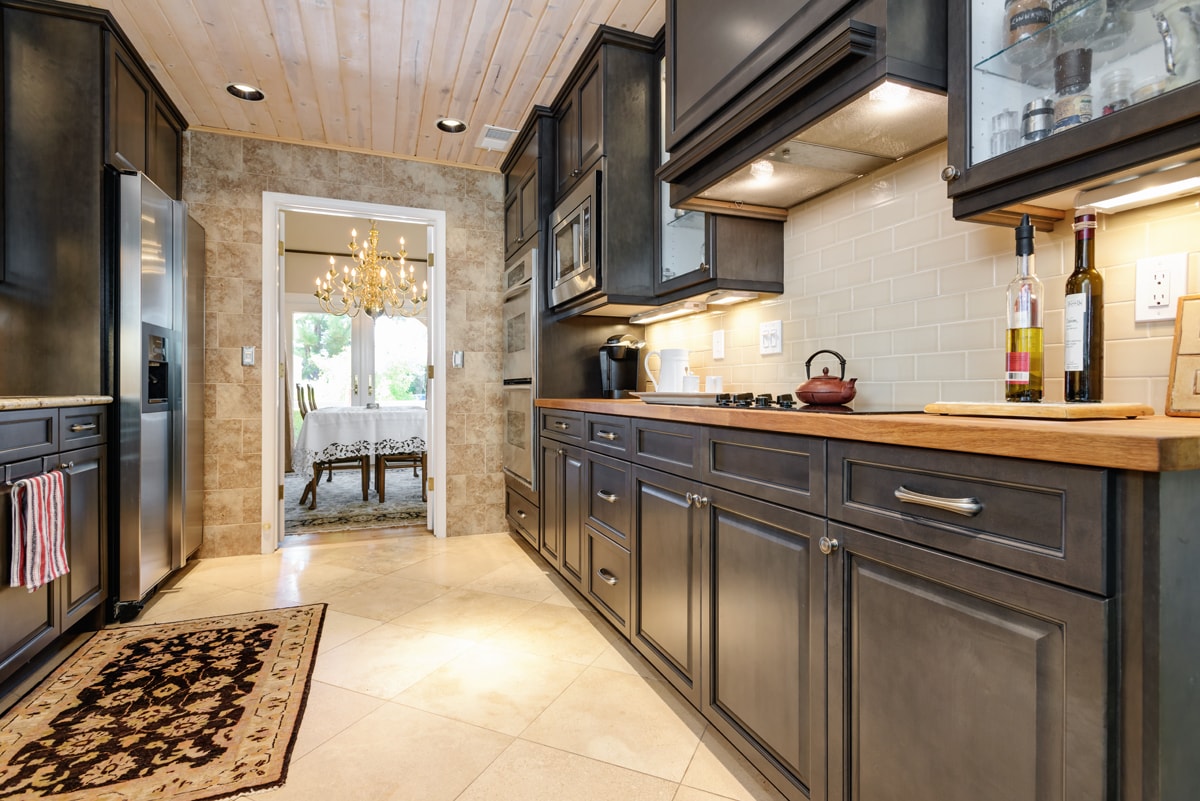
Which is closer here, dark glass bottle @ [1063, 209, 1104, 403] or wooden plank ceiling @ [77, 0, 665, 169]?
dark glass bottle @ [1063, 209, 1104, 403]

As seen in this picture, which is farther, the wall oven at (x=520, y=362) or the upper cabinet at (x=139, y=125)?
the wall oven at (x=520, y=362)

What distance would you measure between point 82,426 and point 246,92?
6.10 ft

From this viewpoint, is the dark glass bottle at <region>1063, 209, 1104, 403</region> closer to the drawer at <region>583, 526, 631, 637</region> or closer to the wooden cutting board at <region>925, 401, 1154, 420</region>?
the wooden cutting board at <region>925, 401, 1154, 420</region>

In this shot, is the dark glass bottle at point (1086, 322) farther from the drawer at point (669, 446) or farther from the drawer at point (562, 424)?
the drawer at point (562, 424)

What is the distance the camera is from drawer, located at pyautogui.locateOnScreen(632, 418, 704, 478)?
5.34 ft

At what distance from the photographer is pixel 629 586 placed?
2041mm

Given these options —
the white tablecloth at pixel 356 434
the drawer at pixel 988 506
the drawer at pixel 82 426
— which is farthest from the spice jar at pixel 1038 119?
the white tablecloth at pixel 356 434

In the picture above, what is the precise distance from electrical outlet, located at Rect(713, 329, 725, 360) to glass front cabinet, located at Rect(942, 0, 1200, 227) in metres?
1.38

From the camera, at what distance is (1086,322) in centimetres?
110

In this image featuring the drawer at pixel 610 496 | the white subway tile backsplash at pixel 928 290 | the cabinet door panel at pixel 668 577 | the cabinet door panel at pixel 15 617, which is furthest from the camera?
the drawer at pixel 610 496

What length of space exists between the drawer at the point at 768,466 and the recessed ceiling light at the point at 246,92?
3.04 metres

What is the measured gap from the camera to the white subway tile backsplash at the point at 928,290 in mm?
1151

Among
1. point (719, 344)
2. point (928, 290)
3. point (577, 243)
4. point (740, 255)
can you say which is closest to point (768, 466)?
point (928, 290)

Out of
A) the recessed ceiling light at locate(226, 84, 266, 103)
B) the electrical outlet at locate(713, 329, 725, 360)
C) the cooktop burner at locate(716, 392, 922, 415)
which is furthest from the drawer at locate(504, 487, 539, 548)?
the recessed ceiling light at locate(226, 84, 266, 103)
